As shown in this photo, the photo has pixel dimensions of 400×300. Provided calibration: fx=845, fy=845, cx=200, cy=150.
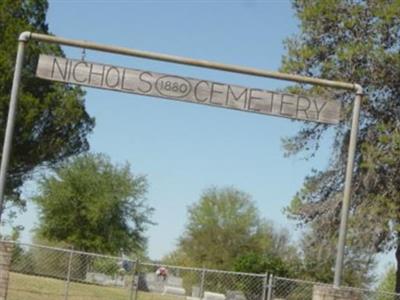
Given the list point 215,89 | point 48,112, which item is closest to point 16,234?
point 48,112

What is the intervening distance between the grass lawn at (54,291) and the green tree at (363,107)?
6294 mm

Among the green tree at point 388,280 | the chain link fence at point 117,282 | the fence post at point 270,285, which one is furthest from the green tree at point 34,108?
the green tree at point 388,280

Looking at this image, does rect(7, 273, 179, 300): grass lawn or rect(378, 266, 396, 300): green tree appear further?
rect(378, 266, 396, 300): green tree

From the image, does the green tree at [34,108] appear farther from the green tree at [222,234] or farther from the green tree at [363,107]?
the green tree at [222,234]

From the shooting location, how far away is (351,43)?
28.0 metres

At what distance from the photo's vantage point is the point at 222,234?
69.8 m

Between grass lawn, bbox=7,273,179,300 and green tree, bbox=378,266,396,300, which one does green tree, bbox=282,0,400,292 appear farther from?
green tree, bbox=378,266,396,300

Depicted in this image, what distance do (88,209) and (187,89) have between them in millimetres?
39894

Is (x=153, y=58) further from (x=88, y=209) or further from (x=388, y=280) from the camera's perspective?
(x=388, y=280)

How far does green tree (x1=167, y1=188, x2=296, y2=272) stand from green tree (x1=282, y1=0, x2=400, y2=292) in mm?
39176

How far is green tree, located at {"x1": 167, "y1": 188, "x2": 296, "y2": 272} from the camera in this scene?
68688 mm

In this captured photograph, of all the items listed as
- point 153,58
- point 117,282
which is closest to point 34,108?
point 117,282

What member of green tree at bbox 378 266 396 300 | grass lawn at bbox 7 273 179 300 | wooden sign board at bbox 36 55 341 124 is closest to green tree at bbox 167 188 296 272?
green tree at bbox 378 266 396 300

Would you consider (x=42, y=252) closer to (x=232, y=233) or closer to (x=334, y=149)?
(x=334, y=149)
